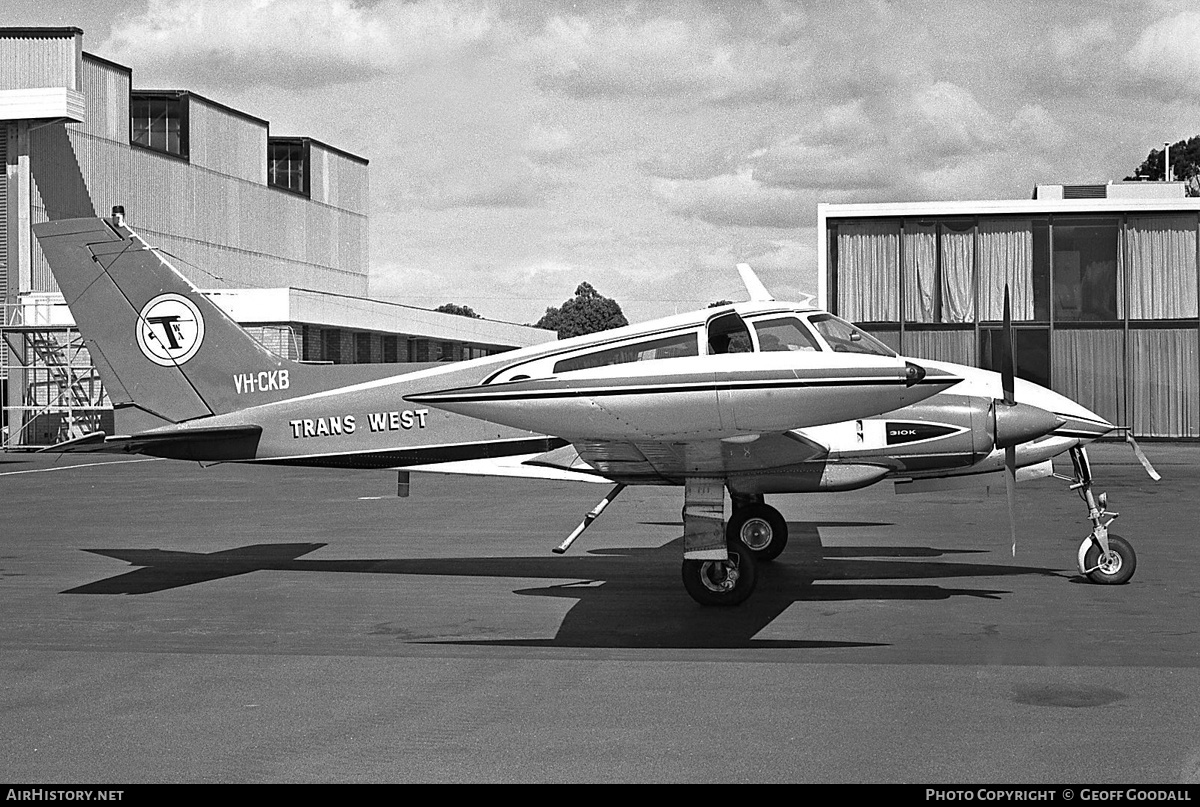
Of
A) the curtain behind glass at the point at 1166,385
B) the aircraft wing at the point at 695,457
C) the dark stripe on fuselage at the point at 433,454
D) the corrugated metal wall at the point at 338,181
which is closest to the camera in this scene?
the aircraft wing at the point at 695,457

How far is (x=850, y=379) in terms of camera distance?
27.4 ft

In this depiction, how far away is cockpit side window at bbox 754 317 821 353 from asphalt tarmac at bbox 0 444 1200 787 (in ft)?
7.08

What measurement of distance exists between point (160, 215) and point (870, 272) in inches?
1371

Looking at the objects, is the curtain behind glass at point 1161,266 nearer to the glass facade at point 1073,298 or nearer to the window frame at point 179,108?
the glass facade at point 1073,298

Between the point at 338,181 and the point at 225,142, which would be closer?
the point at 225,142

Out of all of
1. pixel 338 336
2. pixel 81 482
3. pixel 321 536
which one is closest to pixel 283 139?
pixel 338 336

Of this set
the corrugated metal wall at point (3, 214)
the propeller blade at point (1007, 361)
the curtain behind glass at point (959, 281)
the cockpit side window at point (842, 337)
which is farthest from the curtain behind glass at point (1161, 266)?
the corrugated metal wall at point (3, 214)

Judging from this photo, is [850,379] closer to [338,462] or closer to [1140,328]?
[338,462]

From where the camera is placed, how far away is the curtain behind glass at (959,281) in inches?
1378

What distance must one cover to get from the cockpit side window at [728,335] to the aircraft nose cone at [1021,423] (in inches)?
88.7

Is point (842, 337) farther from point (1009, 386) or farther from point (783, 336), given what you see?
point (1009, 386)

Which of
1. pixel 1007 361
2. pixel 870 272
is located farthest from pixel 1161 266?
pixel 1007 361

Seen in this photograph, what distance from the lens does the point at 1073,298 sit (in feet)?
115

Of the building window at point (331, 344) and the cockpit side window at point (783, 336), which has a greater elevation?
the building window at point (331, 344)
